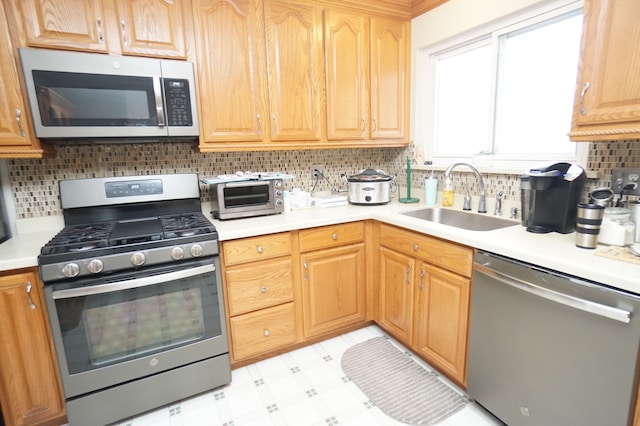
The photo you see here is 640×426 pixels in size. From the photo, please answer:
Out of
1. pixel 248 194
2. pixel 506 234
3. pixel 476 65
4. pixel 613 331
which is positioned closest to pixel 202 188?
pixel 248 194

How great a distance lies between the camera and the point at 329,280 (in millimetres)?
2123

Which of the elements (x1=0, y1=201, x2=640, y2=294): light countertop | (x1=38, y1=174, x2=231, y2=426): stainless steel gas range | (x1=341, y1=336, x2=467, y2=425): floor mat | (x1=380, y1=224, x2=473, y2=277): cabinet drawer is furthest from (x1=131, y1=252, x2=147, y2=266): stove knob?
(x1=380, y1=224, x2=473, y2=277): cabinet drawer

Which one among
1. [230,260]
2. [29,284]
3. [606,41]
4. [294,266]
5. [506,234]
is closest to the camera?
[606,41]

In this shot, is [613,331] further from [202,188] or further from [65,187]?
[65,187]

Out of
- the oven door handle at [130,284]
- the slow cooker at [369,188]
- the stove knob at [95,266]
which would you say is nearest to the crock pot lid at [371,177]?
the slow cooker at [369,188]

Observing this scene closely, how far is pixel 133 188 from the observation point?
194 centimetres

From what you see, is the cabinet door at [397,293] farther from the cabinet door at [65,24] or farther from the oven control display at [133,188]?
the cabinet door at [65,24]

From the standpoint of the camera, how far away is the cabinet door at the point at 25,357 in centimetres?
140

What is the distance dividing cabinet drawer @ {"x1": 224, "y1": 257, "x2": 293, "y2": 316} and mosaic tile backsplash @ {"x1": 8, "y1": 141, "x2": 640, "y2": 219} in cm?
69

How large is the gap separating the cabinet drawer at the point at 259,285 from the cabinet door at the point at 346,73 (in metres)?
1.00

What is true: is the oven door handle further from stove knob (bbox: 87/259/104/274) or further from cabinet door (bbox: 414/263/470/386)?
cabinet door (bbox: 414/263/470/386)

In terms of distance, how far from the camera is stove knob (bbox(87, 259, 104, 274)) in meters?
1.43

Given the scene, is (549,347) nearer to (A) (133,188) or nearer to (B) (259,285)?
(B) (259,285)

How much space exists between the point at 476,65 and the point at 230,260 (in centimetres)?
205
